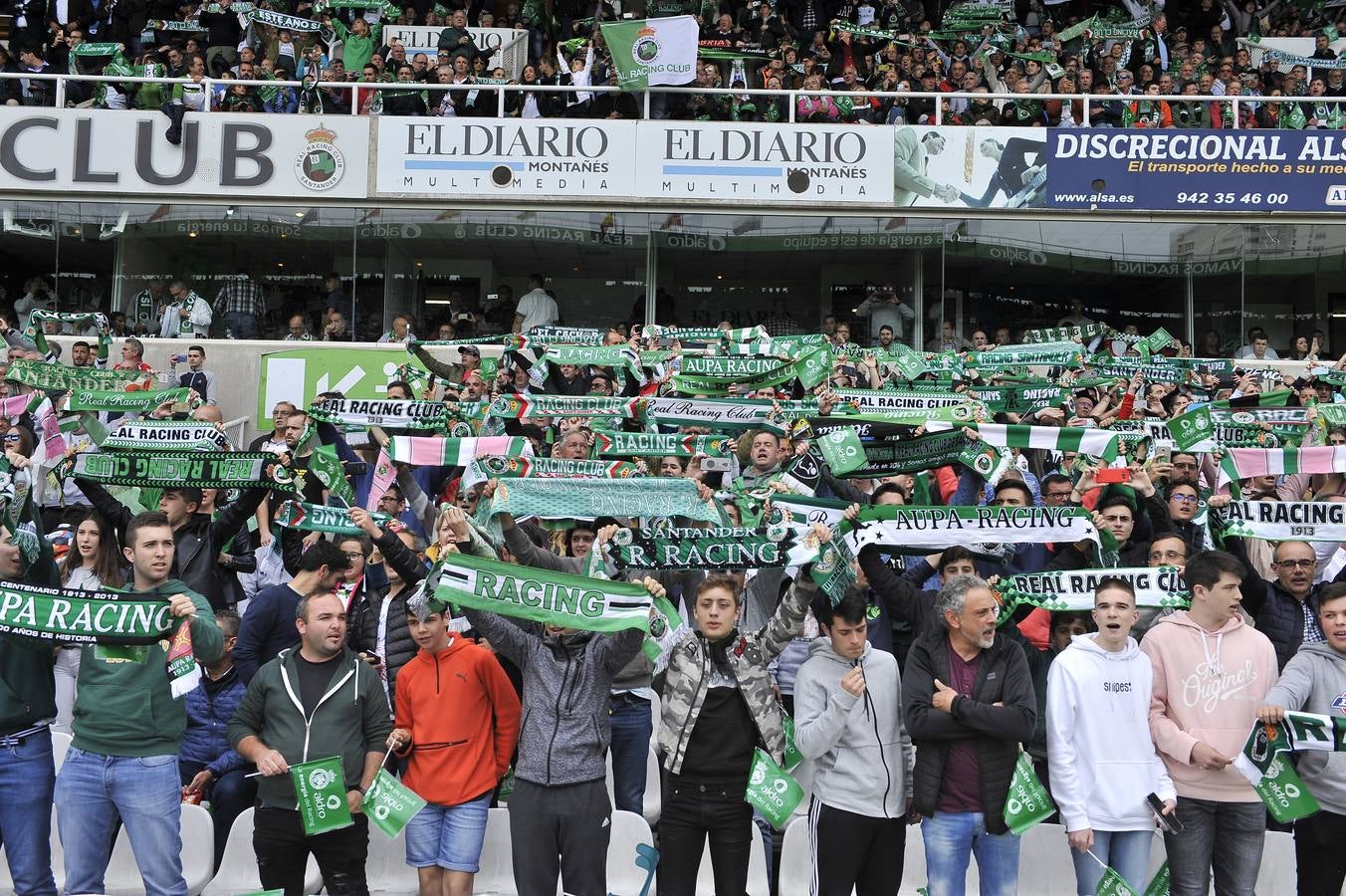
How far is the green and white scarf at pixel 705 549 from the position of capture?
5961 millimetres

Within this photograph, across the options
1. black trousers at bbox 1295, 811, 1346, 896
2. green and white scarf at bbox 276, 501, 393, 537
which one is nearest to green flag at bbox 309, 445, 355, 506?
green and white scarf at bbox 276, 501, 393, 537

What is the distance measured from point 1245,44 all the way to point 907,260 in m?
7.52

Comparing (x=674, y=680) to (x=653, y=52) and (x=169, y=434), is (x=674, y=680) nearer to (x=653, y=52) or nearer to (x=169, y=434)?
(x=169, y=434)

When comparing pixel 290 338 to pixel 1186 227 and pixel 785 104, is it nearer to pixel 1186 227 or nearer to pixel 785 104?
pixel 785 104

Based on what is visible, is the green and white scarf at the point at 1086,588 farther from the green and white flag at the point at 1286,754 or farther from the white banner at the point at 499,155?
the white banner at the point at 499,155

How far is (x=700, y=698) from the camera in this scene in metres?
5.58

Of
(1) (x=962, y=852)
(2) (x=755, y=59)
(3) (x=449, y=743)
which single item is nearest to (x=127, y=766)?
(3) (x=449, y=743)

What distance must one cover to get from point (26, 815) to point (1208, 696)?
15.8ft

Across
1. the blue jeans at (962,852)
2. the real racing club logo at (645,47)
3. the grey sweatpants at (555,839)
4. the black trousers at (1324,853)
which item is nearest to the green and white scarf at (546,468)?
the grey sweatpants at (555,839)

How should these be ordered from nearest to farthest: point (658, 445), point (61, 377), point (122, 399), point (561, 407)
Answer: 1. point (658, 445)
2. point (561, 407)
3. point (122, 399)
4. point (61, 377)

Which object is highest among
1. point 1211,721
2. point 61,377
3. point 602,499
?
point 61,377

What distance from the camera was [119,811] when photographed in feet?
18.4

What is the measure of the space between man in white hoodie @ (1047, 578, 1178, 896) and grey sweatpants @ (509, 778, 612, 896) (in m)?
1.85

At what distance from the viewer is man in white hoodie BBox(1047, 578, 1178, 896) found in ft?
18.0
